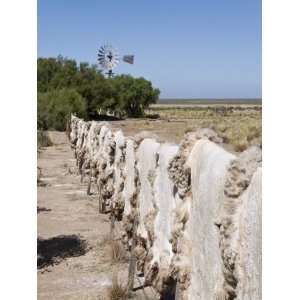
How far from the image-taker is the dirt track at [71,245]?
227 inches

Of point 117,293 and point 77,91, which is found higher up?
point 77,91

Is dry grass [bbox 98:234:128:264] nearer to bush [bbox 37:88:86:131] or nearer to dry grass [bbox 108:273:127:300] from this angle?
dry grass [bbox 108:273:127:300]

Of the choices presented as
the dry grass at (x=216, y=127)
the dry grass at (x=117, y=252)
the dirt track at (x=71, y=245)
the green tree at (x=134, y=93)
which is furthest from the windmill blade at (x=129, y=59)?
the green tree at (x=134, y=93)

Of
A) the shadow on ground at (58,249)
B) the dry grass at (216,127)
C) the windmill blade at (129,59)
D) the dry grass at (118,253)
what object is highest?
the windmill blade at (129,59)

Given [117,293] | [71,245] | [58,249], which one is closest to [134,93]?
[71,245]

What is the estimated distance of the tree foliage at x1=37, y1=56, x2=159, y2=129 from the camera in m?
→ 31.4

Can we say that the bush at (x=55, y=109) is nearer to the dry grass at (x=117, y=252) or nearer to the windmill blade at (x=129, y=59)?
the windmill blade at (x=129, y=59)

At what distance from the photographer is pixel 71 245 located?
24.8 ft

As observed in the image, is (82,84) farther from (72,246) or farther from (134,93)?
(72,246)

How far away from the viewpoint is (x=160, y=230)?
459 centimetres

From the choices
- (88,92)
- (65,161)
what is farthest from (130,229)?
(88,92)

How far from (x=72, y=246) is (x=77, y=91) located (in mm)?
30810
